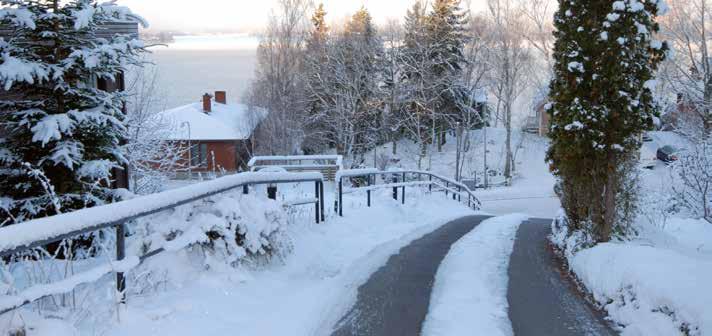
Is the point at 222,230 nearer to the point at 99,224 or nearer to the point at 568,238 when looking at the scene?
the point at 99,224

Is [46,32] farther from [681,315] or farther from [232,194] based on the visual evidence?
[681,315]

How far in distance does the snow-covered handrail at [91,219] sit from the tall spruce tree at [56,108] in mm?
3700

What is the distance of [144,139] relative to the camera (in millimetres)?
22781

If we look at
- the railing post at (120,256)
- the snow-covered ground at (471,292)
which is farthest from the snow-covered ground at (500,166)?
the railing post at (120,256)

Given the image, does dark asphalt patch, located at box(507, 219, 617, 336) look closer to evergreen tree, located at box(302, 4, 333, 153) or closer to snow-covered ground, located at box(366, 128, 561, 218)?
snow-covered ground, located at box(366, 128, 561, 218)

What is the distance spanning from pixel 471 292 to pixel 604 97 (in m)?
4.14

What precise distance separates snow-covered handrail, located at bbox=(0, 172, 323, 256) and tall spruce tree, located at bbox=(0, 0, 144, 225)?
370 centimetres

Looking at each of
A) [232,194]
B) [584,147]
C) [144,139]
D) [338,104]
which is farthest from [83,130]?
[338,104]

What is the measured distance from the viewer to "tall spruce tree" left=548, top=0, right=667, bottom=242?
8.45 metres

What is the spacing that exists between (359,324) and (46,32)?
6.69m

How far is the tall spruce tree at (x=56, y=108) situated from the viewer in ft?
27.3

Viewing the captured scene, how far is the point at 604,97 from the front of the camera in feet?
28.5

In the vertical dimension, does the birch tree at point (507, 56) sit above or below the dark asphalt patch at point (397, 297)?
above

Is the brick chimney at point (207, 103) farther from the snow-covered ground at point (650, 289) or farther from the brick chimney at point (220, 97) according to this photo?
the snow-covered ground at point (650, 289)
